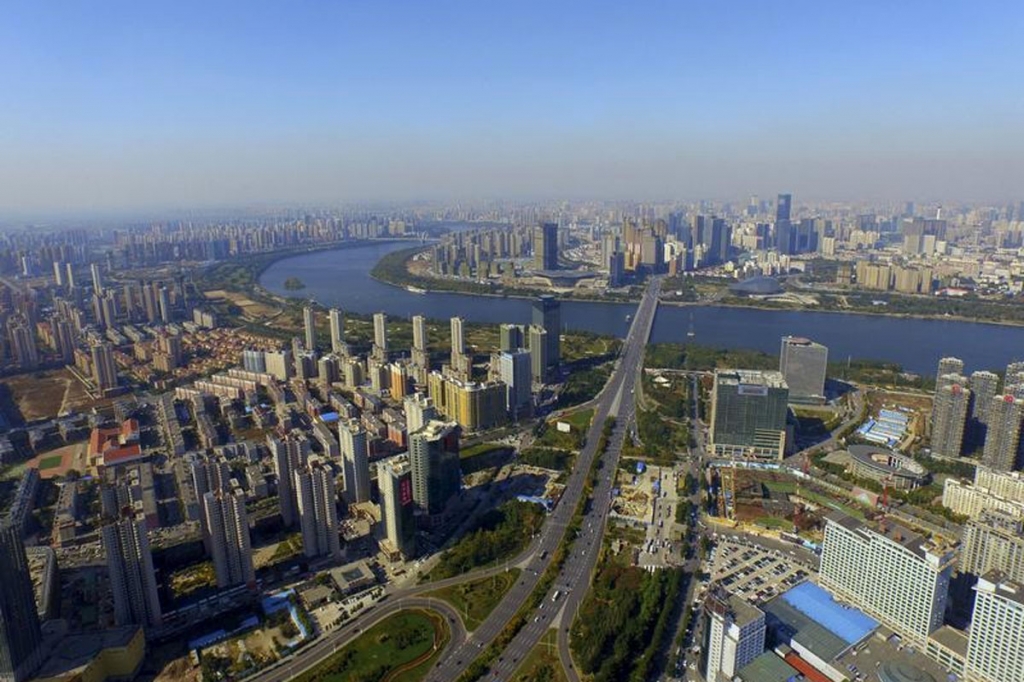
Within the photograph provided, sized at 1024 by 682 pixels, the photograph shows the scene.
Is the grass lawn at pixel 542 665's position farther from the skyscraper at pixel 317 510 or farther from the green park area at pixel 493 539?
the skyscraper at pixel 317 510

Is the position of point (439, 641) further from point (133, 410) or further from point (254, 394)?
point (133, 410)

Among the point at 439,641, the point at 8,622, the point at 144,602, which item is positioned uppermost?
the point at 8,622

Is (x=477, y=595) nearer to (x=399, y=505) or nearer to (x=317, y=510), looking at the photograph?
(x=399, y=505)

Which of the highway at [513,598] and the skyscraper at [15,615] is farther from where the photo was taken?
the highway at [513,598]

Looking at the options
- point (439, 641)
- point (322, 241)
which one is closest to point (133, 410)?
point (439, 641)

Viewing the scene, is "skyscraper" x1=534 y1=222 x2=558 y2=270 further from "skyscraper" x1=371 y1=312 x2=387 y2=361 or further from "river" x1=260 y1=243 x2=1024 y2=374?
"skyscraper" x1=371 y1=312 x2=387 y2=361

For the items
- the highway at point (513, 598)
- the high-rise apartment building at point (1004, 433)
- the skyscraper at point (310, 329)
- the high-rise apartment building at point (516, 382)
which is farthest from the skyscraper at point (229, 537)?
the high-rise apartment building at point (1004, 433)
